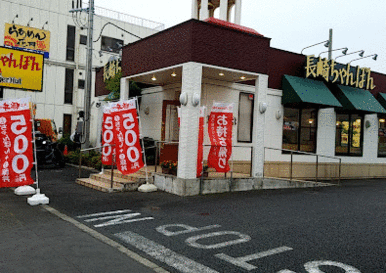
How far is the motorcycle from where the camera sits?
14391 mm

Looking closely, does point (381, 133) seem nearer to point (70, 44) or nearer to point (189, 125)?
point (189, 125)

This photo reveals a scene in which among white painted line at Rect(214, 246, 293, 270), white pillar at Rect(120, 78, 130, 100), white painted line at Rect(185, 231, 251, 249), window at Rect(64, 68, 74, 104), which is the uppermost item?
window at Rect(64, 68, 74, 104)

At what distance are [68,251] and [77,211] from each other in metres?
2.77

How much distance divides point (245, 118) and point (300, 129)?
2778mm

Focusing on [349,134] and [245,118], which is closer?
[245,118]

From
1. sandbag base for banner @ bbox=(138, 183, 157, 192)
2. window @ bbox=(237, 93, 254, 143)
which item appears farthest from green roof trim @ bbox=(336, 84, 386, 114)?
sandbag base for banner @ bbox=(138, 183, 157, 192)

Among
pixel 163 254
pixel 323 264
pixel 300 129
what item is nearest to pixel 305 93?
pixel 300 129

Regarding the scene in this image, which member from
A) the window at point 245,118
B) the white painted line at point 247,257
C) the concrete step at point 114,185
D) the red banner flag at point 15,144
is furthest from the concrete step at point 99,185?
the white painted line at point 247,257

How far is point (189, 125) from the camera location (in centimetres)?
969

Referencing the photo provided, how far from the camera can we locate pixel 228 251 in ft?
16.6

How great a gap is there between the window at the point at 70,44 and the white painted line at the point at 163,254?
84.0 feet

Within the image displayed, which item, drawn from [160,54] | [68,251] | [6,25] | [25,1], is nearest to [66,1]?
[25,1]

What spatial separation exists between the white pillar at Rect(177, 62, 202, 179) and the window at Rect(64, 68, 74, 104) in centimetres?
2103

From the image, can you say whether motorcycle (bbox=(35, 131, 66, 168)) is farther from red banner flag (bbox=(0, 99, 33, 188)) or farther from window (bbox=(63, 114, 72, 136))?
window (bbox=(63, 114, 72, 136))
